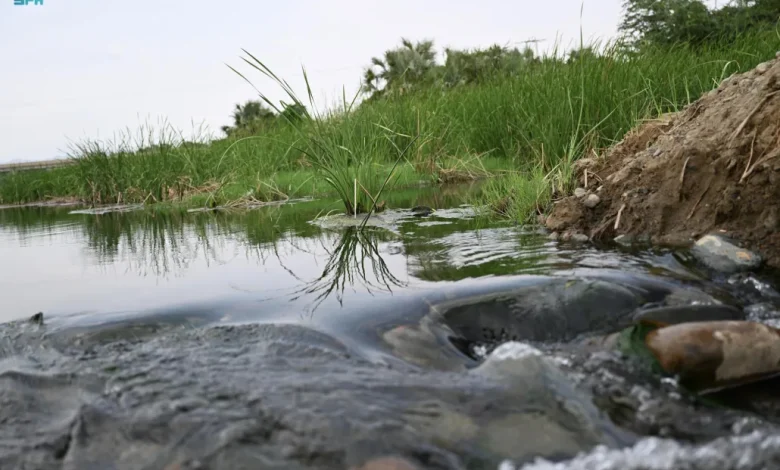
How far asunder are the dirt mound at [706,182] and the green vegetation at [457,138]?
67cm

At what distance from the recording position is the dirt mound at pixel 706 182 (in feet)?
9.18

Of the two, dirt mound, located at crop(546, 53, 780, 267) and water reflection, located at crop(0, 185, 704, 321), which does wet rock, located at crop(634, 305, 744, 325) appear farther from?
dirt mound, located at crop(546, 53, 780, 267)

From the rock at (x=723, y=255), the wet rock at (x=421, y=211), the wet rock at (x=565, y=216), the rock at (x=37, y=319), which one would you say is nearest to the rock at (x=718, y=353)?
the rock at (x=723, y=255)

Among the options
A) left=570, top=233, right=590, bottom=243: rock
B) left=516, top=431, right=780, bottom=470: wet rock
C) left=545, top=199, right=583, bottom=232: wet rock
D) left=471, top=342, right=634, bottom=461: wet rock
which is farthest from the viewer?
left=545, top=199, right=583, bottom=232: wet rock

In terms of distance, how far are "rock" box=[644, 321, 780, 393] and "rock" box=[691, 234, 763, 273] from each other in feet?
2.95

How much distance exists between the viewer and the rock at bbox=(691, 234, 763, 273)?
254 centimetres

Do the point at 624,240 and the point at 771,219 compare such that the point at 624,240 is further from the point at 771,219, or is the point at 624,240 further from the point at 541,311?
the point at 541,311

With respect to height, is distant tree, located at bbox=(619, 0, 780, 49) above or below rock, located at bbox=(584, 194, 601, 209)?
above

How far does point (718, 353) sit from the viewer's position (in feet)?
5.38

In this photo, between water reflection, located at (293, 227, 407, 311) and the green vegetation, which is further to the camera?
the green vegetation

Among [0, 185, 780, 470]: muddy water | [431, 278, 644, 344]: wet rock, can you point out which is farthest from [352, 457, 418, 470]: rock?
[431, 278, 644, 344]: wet rock

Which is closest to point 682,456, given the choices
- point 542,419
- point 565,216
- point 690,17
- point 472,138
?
point 542,419

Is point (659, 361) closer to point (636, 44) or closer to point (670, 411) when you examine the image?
point (670, 411)

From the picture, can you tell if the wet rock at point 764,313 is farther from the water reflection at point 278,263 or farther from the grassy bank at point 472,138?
the grassy bank at point 472,138
